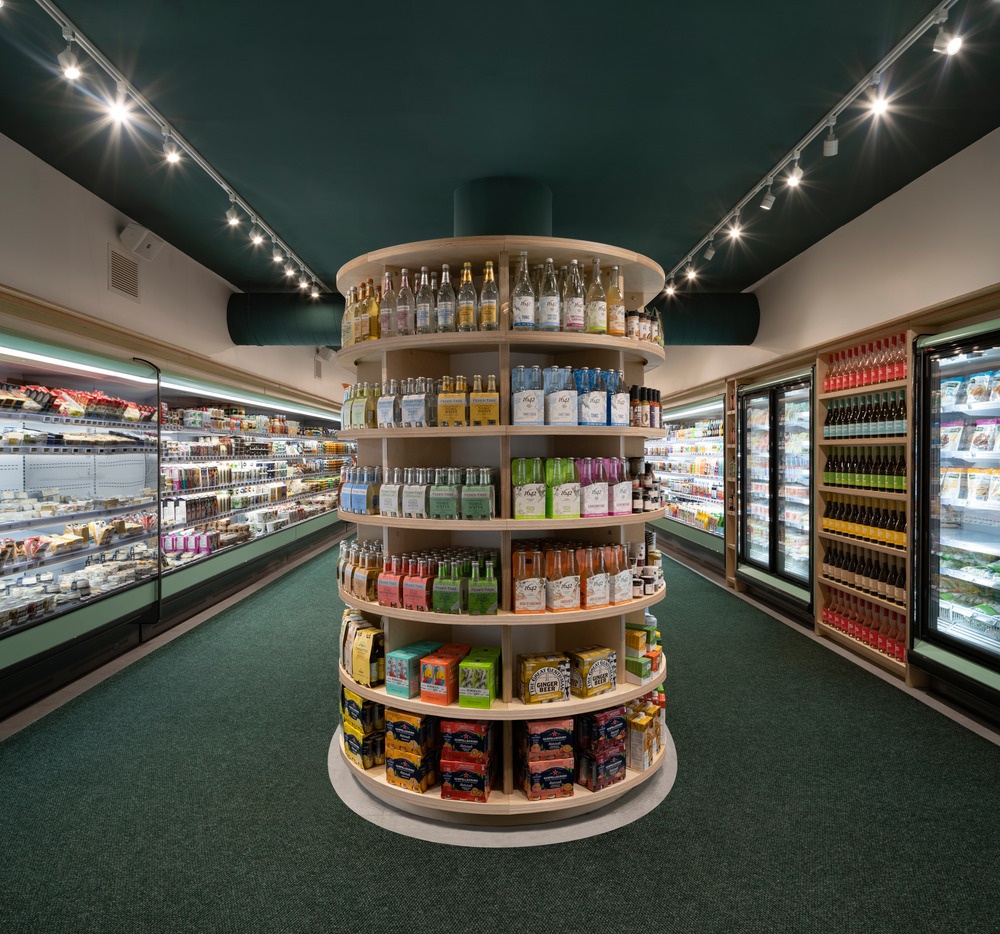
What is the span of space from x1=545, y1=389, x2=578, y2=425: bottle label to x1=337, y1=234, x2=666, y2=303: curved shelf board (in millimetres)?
719

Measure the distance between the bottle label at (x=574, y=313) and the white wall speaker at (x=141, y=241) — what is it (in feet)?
14.3

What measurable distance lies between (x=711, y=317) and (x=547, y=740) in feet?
18.4

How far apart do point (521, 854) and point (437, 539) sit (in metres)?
1.55

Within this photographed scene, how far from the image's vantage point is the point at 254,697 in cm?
402

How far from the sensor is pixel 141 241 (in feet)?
16.5

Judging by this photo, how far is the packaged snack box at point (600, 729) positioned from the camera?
2.71 m

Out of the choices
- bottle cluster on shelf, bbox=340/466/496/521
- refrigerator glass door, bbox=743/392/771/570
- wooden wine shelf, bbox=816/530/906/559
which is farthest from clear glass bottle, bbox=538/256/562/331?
refrigerator glass door, bbox=743/392/771/570

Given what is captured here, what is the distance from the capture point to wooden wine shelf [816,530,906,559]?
4.40 metres

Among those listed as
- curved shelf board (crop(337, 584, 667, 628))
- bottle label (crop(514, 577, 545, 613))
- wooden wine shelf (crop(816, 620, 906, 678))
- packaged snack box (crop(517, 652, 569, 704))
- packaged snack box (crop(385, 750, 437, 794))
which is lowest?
wooden wine shelf (crop(816, 620, 906, 678))

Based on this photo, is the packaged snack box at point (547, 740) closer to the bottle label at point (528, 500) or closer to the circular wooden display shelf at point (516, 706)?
the circular wooden display shelf at point (516, 706)

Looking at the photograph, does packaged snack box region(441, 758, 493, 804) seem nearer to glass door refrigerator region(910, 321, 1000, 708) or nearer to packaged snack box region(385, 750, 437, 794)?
packaged snack box region(385, 750, 437, 794)

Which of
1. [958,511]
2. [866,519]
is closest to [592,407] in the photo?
[958,511]

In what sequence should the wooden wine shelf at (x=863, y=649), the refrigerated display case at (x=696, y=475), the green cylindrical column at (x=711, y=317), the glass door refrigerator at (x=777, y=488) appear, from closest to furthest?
the wooden wine shelf at (x=863, y=649)
the glass door refrigerator at (x=777, y=488)
the green cylindrical column at (x=711, y=317)
the refrigerated display case at (x=696, y=475)

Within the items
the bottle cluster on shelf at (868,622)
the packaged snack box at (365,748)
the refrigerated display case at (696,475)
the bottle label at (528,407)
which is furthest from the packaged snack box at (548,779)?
the refrigerated display case at (696,475)
